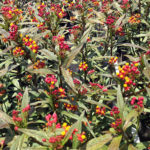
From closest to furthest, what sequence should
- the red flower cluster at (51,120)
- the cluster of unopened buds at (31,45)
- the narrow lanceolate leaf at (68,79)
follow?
the red flower cluster at (51,120) → the narrow lanceolate leaf at (68,79) → the cluster of unopened buds at (31,45)

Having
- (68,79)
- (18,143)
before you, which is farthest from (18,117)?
(68,79)

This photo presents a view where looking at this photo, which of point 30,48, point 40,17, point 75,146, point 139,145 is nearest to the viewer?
point 75,146

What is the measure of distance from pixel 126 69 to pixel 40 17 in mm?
1883

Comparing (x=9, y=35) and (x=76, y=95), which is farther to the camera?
(x=9, y=35)

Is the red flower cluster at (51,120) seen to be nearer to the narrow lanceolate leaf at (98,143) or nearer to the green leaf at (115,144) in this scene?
the narrow lanceolate leaf at (98,143)

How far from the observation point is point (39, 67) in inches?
84.6

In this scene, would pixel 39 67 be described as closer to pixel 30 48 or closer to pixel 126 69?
pixel 30 48

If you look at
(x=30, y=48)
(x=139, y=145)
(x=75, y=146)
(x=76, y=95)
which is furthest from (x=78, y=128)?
(x=30, y=48)

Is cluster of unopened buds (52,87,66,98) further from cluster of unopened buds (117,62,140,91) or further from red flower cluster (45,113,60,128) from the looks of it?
cluster of unopened buds (117,62,140,91)

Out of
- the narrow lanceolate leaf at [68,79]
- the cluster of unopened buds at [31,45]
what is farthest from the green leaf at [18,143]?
the cluster of unopened buds at [31,45]

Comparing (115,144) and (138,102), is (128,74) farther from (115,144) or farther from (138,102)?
(115,144)

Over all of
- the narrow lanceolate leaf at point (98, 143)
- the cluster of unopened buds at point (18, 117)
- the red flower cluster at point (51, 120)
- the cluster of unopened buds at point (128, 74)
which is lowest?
the narrow lanceolate leaf at point (98, 143)

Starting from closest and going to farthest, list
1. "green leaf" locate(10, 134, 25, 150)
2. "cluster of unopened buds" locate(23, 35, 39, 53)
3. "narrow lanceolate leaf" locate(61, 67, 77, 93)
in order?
"green leaf" locate(10, 134, 25, 150) < "narrow lanceolate leaf" locate(61, 67, 77, 93) < "cluster of unopened buds" locate(23, 35, 39, 53)

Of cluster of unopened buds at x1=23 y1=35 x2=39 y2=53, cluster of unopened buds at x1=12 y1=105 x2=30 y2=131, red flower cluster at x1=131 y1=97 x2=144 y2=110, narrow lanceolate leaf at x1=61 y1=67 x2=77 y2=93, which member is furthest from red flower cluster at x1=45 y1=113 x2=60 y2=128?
cluster of unopened buds at x1=23 y1=35 x2=39 y2=53
